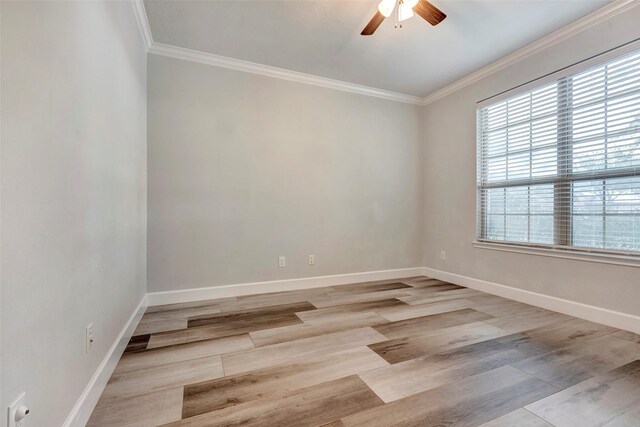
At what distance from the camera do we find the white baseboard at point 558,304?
→ 213 cm

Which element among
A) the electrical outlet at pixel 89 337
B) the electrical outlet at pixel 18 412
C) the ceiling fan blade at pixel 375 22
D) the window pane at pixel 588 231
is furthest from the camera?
the window pane at pixel 588 231

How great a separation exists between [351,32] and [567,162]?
91.7 inches

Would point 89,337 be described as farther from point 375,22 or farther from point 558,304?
point 558,304

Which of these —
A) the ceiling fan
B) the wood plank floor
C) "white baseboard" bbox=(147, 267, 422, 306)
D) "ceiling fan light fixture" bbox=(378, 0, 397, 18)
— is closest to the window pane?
the wood plank floor

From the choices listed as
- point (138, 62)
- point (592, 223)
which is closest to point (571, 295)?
point (592, 223)

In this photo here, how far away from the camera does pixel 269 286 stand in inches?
123

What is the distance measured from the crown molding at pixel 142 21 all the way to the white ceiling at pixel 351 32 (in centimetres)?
5

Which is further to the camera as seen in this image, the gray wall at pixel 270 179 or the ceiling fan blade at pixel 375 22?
the gray wall at pixel 270 179

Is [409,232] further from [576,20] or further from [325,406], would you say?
[325,406]

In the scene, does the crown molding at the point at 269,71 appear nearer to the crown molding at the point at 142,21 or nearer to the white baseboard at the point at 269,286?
the crown molding at the point at 142,21

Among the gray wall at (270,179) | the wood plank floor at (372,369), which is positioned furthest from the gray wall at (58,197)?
the gray wall at (270,179)

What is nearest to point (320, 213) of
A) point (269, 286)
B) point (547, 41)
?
point (269, 286)

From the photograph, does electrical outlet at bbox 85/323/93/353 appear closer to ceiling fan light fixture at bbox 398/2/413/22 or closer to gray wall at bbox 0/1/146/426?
gray wall at bbox 0/1/146/426

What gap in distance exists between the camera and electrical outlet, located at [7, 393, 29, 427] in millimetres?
744
